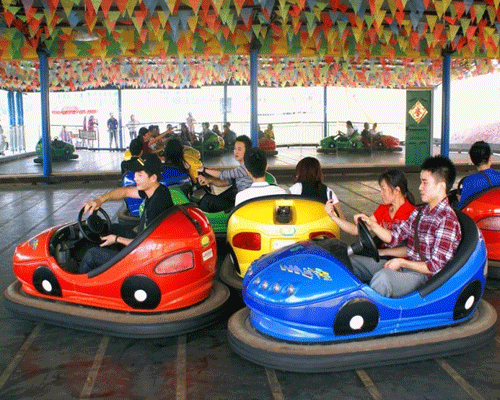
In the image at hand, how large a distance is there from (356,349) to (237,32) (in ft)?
25.1

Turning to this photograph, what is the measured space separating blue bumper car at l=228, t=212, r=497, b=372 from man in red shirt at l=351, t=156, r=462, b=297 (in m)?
0.06

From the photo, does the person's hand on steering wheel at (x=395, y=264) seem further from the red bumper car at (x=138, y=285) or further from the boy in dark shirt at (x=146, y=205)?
the boy in dark shirt at (x=146, y=205)

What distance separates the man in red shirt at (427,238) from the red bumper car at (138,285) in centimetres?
87

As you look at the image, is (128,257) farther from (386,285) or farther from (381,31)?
(381,31)

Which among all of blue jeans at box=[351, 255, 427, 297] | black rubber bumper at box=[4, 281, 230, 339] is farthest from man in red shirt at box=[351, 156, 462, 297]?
black rubber bumper at box=[4, 281, 230, 339]

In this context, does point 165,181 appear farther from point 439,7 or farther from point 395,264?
point 439,7

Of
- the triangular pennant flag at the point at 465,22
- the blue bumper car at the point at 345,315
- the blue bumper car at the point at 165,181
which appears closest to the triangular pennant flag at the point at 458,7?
the triangular pennant flag at the point at 465,22

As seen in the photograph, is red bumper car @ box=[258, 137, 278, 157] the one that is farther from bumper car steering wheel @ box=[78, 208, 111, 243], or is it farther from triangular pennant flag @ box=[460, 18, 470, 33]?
bumper car steering wheel @ box=[78, 208, 111, 243]

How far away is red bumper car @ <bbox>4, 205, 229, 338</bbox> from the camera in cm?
290

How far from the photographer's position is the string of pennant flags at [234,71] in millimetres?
13320

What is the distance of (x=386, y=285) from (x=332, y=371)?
1.36 ft

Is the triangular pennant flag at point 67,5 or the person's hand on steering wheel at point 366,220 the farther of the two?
the triangular pennant flag at point 67,5

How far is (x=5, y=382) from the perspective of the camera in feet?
8.05

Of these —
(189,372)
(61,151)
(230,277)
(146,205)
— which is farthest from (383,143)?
(189,372)
